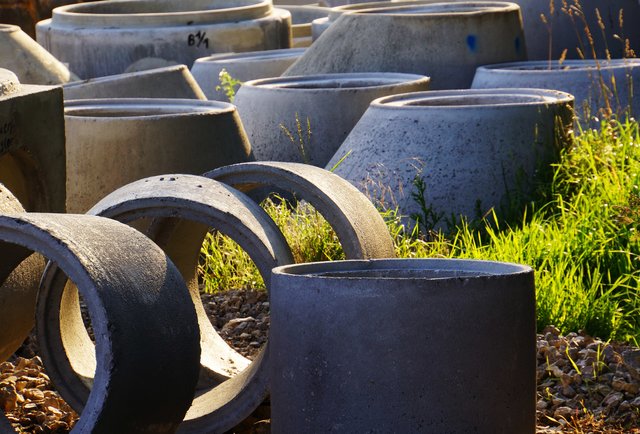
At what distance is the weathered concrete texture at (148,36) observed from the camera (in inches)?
465

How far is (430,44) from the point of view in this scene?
365 inches

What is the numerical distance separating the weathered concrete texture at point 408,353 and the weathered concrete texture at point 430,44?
5854 millimetres

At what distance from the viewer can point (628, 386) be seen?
4730 millimetres

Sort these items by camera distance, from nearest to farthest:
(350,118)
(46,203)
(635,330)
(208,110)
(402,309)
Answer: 1. (402,309)
2. (635,330)
3. (46,203)
4. (208,110)
5. (350,118)

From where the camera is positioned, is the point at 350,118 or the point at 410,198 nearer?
the point at 410,198

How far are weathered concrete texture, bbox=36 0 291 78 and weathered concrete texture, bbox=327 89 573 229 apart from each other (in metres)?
5.10

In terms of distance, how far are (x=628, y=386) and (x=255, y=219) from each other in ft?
5.13

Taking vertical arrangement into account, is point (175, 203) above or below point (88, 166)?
above

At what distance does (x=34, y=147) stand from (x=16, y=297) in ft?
2.94

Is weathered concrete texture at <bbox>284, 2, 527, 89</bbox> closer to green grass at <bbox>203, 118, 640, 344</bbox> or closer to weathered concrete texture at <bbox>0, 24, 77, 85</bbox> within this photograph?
green grass at <bbox>203, 118, 640, 344</bbox>

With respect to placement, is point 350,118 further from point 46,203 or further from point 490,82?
point 46,203

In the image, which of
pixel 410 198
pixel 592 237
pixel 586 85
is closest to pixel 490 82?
pixel 586 85

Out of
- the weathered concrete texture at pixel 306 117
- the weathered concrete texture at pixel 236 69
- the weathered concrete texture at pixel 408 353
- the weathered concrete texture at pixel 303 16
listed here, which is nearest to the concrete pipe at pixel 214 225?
the weathered concrete texture at pixel 408 353

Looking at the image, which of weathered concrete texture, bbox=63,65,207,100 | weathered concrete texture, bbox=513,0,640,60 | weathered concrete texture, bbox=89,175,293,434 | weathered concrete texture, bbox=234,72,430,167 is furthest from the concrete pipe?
weathered concrete texture, bbox=513,0,640,60
